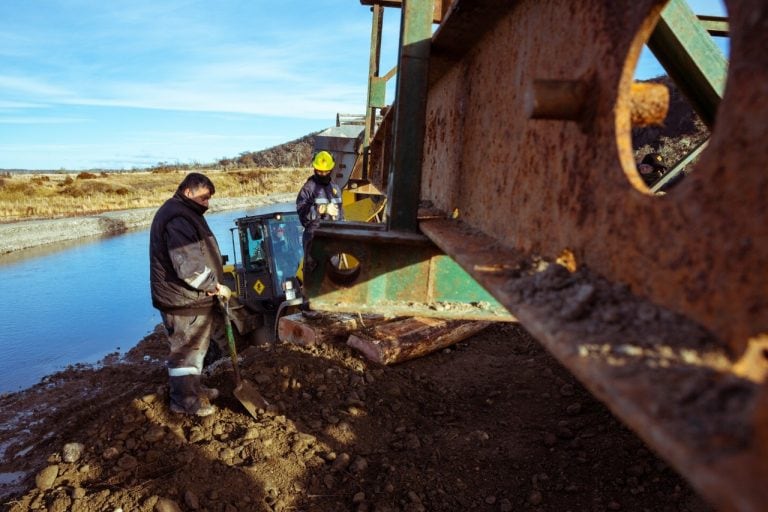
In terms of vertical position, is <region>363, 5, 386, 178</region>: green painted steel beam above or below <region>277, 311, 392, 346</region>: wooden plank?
above

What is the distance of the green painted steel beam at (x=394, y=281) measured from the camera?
8.57ft

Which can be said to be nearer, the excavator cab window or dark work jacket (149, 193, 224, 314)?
dark work jacket (149, 193, 224, 314)

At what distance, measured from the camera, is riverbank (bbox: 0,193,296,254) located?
22.7m

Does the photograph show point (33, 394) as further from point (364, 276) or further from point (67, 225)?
point (67, 225)

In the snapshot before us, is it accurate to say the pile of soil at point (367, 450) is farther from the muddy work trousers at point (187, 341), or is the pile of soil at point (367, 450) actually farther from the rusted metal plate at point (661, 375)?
the rusted metal plate at point (661, 375)

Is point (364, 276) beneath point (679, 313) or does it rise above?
beneath

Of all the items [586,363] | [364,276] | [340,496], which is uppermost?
[586,363]

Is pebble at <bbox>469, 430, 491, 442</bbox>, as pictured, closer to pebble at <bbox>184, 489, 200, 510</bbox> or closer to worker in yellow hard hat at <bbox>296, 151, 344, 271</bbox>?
A: pebble at <bbox>184, 489, 200, 510</bbox>

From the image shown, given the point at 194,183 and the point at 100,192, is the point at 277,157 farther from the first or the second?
the point at 194,183

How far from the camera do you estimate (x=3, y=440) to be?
7.25 meters

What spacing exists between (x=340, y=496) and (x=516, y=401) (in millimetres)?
2213

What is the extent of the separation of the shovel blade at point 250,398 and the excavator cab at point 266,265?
3.46 meters

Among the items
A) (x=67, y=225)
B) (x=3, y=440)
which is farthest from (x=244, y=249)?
(x=67, y=225)

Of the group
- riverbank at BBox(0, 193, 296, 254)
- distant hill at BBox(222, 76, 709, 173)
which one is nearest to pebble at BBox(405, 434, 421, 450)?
distant hill at BBox(222, 76, 709, 173)
